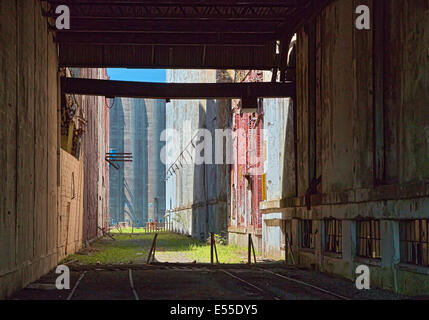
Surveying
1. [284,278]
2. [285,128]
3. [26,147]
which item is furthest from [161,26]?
[284,278]

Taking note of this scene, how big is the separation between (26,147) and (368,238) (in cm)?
792

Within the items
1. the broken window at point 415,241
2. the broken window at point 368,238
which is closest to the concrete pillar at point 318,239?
the broken window at point 368,238

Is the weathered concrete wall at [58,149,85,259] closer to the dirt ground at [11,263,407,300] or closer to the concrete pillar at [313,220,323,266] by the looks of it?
the dirt ground at [11,263,407,300]

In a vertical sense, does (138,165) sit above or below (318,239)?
above

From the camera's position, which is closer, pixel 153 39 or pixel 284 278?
pixel 284 278

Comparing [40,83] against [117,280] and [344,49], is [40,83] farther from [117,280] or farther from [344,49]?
[344,49]

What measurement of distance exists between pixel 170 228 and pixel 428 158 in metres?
57.3

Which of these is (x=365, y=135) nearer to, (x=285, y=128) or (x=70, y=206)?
(x=285, y=128)

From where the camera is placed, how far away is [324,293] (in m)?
11.7

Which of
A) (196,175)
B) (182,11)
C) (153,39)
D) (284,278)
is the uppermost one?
(182,11)

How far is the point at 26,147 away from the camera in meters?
12.7

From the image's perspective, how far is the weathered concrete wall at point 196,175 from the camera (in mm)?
34375

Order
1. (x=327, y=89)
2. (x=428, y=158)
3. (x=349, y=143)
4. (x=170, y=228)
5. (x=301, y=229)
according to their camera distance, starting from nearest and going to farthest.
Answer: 1. (x=428, y=158)
2. (x=349, y=143)
3. (x=327, y=89)
4. (x=301, y=229)
5. (x=170, y=228)

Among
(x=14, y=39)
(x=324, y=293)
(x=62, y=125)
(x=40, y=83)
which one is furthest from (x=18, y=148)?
(x=62, y=125)
